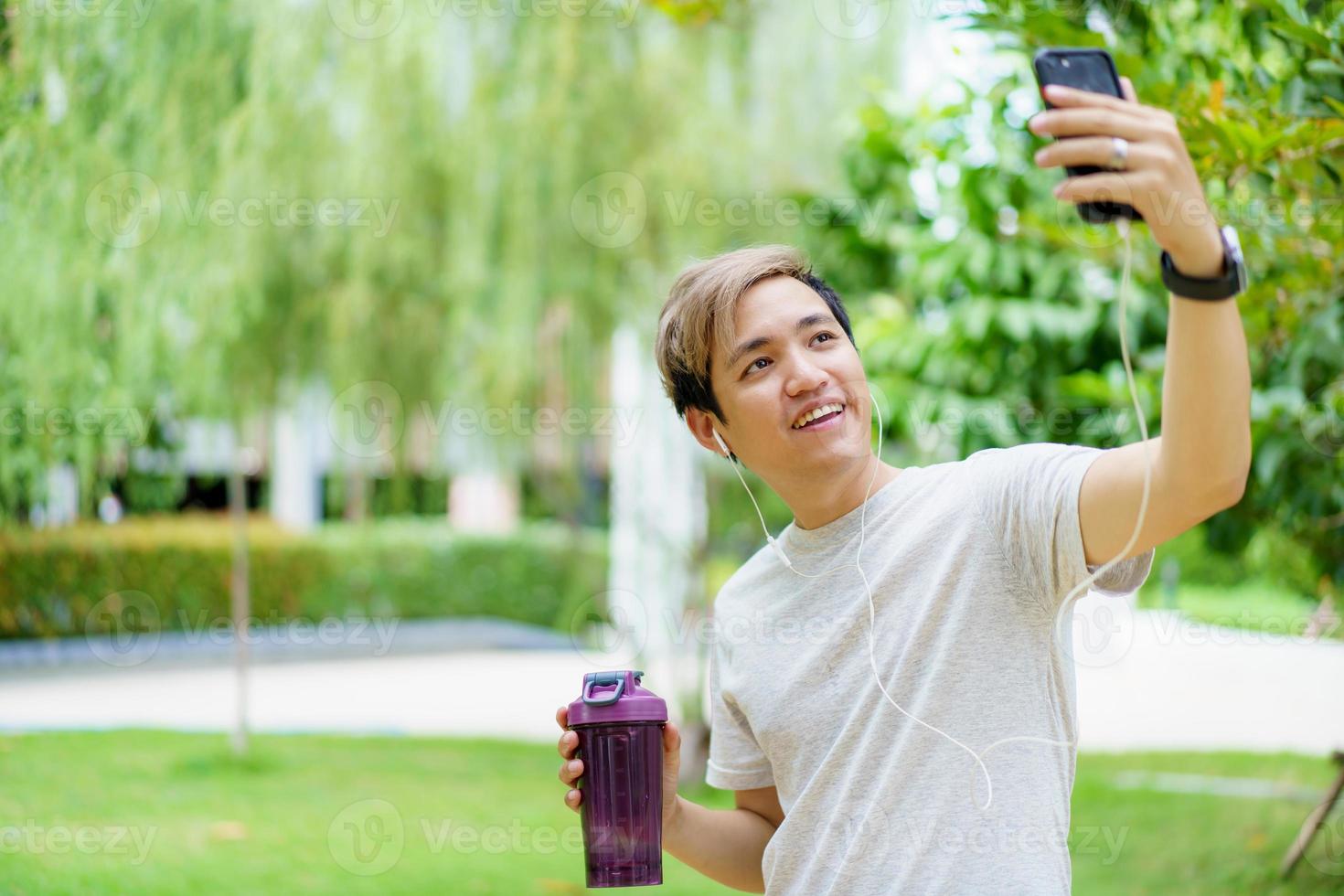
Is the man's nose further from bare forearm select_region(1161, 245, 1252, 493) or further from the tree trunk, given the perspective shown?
the tree trunk

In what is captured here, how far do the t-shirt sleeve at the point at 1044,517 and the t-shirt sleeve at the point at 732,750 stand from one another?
455 mm

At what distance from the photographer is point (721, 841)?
169 centimetres

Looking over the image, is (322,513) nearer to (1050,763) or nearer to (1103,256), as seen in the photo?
(1103,256)

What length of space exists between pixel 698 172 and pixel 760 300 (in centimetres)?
454

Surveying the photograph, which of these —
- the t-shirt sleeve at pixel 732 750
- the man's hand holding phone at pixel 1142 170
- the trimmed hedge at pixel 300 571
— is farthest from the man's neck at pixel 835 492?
the trimmed hedge at pixel 300 571

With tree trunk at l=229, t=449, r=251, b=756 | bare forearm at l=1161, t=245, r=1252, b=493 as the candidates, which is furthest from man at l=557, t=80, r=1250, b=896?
tree trunk at l=229, t=449, r=251, b=756

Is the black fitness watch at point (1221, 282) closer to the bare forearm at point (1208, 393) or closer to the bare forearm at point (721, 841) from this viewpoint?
the bare forearm at point (1208, 393)

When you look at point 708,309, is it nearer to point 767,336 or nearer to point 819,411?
point 767,336

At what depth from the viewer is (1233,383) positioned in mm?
1069

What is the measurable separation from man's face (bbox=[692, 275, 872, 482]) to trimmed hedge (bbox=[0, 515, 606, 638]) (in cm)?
622

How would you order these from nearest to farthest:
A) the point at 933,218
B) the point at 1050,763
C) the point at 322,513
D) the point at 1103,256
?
the point at 1050,763 → the point at 1103,256 → the point at 933,218 → the point at 322,513

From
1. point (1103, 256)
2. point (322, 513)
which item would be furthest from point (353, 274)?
point (322, 513)

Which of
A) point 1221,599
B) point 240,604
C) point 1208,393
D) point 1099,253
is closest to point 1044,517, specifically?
point 1208,393

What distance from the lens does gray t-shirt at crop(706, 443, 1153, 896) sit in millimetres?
1331
